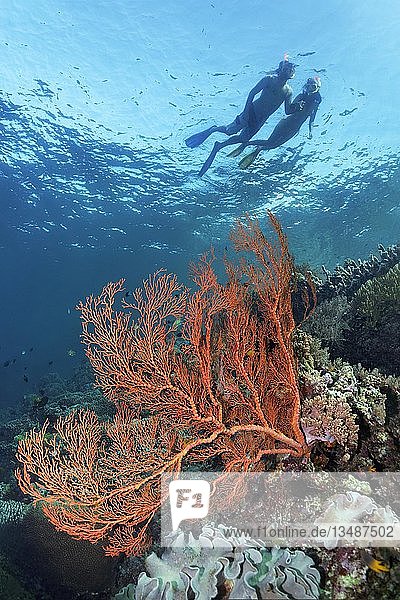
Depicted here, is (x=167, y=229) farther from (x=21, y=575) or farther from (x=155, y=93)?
(x=21, y=575)

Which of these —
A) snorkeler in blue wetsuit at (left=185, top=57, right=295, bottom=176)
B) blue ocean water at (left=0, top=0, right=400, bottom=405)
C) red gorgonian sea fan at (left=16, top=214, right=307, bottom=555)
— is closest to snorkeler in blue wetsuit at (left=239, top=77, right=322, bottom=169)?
snorkeler in blue wetsuit at (left=185, top=57, right=295, bottom=176)

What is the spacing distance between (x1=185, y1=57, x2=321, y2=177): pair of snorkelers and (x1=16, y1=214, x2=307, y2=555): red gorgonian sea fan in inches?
325

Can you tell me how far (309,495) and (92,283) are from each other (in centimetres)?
4743

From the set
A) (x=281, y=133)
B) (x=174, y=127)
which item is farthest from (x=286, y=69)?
(x=174, y=127)

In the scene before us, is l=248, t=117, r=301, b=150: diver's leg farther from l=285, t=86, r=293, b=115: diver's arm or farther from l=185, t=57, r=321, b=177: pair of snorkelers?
l=285, t=86, r=293, b=115: diver's arm

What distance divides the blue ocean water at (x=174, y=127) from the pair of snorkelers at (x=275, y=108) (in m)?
5.31

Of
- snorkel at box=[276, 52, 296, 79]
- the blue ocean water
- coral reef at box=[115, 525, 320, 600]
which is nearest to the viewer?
coral reef at box=[115, 525, 320, 600]

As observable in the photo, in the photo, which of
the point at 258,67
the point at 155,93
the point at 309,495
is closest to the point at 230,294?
the point at 309,495

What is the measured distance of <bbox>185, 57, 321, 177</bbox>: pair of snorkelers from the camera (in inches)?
417

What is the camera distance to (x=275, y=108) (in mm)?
11570

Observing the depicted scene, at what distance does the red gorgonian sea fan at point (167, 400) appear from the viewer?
3701mm

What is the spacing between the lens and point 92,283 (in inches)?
1907

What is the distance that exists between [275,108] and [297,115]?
73 cm

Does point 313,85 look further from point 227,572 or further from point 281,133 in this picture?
point 227,572
